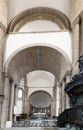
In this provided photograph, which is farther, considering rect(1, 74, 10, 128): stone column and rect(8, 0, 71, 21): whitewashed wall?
rect(8, 0, 71, 21): whitewashed wall

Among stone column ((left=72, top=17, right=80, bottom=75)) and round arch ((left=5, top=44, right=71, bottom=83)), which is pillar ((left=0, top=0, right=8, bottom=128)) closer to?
round arch ((left=5, top=44, right=71, bottom=83))

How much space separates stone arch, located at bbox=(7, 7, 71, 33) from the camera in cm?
1933

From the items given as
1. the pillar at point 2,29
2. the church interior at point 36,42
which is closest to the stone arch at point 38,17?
the church interior at point 36,42

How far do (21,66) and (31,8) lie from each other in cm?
505

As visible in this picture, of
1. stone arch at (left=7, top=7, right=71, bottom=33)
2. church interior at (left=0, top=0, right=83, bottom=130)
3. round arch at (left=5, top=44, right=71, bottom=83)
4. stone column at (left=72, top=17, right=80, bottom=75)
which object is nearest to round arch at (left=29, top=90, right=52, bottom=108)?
round arch at (left=5, top=44, right=71, bottom=83)

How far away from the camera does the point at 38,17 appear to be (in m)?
20.6

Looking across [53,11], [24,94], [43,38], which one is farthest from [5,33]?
[24,94]

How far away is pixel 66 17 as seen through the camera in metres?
19.3

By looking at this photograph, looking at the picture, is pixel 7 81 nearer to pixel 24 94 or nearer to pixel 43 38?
pixel 43 38

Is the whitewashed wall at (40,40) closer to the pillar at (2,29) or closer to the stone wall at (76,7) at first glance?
the pillar at (2,29)

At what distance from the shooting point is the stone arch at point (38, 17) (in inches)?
761

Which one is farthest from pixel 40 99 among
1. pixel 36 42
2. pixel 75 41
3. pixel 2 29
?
pixel 75 41

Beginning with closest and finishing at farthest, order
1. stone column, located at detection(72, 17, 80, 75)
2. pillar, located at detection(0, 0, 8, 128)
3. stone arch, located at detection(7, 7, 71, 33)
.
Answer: stone column, located at detection(72, 17, 80, 75) → pillar, located at detection(0, 0, 8, 128) → stone arch, located at detection(7, 7, 71, 33)

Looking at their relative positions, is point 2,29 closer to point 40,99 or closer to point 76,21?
point 76,21
